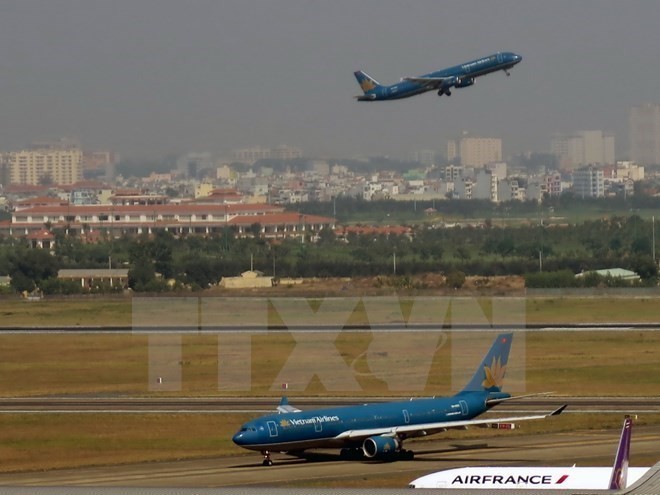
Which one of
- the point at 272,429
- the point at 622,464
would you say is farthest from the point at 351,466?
the point at 622,464

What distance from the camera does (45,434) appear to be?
72.5m

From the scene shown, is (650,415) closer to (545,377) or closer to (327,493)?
(545,377)

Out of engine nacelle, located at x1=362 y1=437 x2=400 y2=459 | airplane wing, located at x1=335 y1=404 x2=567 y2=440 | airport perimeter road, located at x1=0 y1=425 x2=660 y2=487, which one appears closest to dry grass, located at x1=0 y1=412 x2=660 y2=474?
airport perimeter road, located at x1=0 y1=425 x2=660 y2=487

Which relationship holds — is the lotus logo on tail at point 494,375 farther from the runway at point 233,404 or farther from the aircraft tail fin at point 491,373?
the runway at point 233,404

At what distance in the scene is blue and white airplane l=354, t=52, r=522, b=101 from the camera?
12338 cm

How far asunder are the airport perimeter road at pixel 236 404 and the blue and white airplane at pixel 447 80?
45.0m

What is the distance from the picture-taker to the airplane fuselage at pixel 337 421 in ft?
200

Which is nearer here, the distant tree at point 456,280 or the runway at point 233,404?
the runway at point 233,404

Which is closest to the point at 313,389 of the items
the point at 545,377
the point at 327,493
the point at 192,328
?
the point at 545,377

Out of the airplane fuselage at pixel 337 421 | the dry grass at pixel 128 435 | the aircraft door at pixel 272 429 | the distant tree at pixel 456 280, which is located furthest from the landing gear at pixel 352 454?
the distant tree at pixel 456 280

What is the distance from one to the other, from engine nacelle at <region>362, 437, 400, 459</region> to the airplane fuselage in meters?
0.94

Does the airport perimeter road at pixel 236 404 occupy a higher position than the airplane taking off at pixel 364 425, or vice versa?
the airplane taking off at pixel 364 425

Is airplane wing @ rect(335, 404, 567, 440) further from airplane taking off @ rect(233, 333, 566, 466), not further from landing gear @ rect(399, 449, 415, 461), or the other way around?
landing gear @ rect(399, 449, 415, 461)

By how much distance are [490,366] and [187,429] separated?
1678 centimetres
